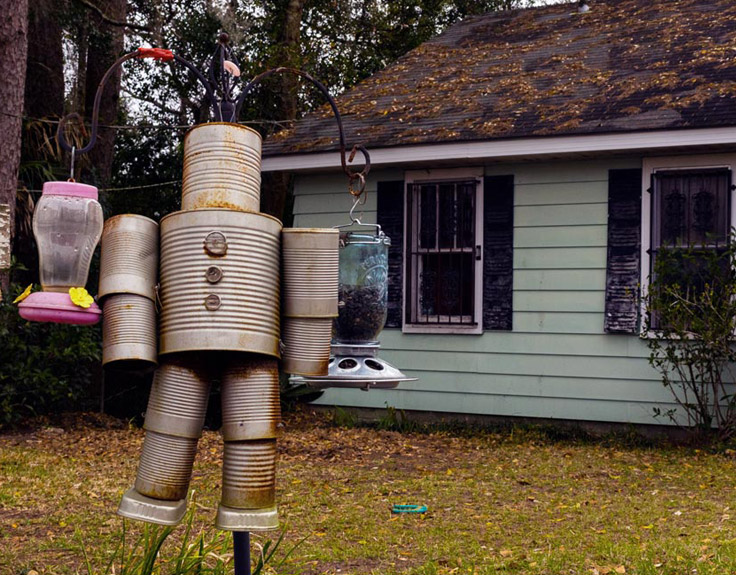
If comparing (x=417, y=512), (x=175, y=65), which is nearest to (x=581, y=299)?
(x=417, y=512)

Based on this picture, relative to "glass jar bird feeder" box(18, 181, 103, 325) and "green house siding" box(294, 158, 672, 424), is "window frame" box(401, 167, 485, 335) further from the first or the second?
Result: "glass jar bird feeder" box(18, 181, 103, 325)

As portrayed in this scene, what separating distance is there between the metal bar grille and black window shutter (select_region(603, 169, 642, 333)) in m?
1.34

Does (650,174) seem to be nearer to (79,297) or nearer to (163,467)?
(163,467)

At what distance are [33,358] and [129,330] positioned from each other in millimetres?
7151

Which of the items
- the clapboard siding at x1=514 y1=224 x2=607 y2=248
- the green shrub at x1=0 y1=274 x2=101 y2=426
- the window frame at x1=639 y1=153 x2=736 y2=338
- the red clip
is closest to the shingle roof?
the window frame at x1=639 y1=153 x2=736 y2=338

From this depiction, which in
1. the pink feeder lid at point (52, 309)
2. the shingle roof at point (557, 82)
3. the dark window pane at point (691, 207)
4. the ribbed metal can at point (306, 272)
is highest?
the shingle roof at point (557, 82)

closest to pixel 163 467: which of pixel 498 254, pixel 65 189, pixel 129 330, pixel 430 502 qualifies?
pixel 129 330

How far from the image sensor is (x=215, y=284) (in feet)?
8.50

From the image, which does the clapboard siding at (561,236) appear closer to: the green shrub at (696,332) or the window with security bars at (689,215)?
the window with security bars at (689,215)

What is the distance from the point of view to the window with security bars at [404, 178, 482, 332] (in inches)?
375

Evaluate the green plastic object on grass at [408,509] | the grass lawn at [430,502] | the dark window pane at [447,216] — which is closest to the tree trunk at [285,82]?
the dark window pane at [447,216]

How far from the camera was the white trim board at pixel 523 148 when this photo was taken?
8250 millimetres

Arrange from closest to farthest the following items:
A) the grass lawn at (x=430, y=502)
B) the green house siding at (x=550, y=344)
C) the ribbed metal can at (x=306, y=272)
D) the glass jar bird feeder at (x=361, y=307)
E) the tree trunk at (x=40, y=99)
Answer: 1. the ribbed metal can at (x=306, y=272)
2. the glass jar bird feeder at (x=361, y=307)
3. the grass lawn at (x=430, y=502)
4. the green house siding at (x=550, y=344)
5. the tree trunk at (x=40, y=99)

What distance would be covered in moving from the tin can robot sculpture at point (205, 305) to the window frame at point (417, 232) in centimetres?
671
